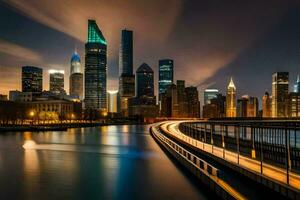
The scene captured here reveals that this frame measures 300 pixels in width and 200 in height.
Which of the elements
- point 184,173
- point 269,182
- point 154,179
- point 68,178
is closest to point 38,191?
point 68,178

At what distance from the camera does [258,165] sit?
35.8 meters

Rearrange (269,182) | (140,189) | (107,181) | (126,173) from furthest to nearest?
(126,173), (107,181), (140,189), (269,182)

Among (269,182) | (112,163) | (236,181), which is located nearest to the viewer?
(269,182)

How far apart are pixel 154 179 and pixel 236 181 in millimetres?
11495

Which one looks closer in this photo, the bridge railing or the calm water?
the bridge railing

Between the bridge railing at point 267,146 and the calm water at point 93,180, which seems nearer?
the bridge railing at point 267,146

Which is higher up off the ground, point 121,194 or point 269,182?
point 269,182

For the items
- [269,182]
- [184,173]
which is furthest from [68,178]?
[269,182]

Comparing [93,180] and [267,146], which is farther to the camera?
[267,146]

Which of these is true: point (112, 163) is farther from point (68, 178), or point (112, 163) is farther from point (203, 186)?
point (203, 186)

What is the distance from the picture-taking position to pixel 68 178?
43.0 m

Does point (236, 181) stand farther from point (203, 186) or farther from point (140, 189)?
point (140, 189)

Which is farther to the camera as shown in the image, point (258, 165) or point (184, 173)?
point (184, 173)

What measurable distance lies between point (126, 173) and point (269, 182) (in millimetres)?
23584
